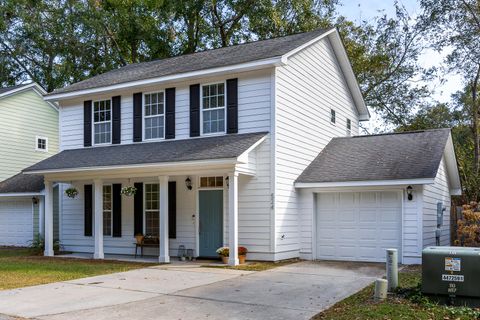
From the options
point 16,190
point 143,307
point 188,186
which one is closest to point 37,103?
point 16,190

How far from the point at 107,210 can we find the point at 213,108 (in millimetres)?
5102

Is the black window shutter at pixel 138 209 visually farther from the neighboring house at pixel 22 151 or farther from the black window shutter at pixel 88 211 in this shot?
the neighboring house at pixel 22 151

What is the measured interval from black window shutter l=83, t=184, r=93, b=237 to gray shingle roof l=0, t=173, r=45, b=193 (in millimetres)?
3126

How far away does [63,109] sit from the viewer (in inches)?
691

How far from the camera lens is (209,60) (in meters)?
16.0

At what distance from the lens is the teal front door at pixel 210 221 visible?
1423cm

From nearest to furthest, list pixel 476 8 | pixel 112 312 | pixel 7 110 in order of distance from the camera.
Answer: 1. pixel 112 312
2. pixel 7 110
3. pixel 476 8

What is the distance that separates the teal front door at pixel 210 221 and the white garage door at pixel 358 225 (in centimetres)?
293

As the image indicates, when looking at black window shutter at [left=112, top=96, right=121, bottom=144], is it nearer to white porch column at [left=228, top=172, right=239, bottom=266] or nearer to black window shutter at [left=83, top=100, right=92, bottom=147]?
black window shutter at [left=83, top=100, right=92, bottom=147]

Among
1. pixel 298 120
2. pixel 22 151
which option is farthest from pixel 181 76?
pixel 22 151

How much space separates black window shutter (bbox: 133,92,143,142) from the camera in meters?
15.7

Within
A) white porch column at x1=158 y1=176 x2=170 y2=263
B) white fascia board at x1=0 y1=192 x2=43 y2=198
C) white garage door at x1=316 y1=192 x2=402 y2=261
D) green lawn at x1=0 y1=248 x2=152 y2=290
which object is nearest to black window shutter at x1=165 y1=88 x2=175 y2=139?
white porch column at x1=158 y1=176 x2=170 y2=263

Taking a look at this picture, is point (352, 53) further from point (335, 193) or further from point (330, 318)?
point (330, 318)

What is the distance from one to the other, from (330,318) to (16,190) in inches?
632
